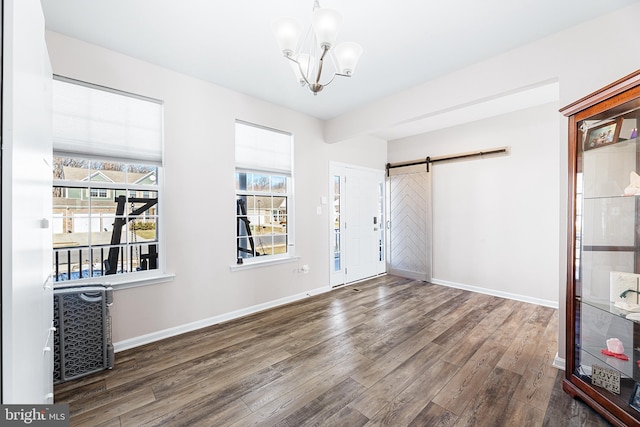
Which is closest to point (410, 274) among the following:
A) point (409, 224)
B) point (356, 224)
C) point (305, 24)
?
point (409, 224)

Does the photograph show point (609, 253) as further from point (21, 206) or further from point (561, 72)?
point (21, 206)

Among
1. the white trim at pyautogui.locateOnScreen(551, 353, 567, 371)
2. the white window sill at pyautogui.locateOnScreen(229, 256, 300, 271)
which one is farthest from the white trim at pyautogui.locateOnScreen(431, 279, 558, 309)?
the white window sill at pyautogui.locateOnScreen(229, 256, 300, 271)

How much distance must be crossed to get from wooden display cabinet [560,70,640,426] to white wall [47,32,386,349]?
3060mm

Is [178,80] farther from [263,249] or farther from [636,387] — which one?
[636,387]

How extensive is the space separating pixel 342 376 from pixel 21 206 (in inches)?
85.3

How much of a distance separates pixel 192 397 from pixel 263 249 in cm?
202

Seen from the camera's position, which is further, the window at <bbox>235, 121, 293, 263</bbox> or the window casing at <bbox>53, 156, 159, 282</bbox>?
the window at <bbox>235, 121, 293, 263</bbox>

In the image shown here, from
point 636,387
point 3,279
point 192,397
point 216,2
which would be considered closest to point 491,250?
point 636,387

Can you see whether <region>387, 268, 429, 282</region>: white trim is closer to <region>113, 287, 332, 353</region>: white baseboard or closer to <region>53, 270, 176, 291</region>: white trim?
<region>113, 287, 332, 353</region>: white baseboard

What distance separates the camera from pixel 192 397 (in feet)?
6.24

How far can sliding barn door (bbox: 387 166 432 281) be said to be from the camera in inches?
193

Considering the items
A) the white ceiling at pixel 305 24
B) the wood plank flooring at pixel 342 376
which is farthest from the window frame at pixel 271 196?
the white ceiling at pixel 305 24

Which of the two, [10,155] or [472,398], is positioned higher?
[10,155]

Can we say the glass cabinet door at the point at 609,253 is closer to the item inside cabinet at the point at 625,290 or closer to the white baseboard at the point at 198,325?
the item inside cabinet at the point at 625,290
